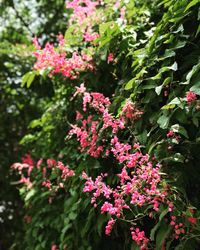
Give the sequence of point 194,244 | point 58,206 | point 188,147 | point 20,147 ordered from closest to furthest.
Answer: point 194,244
point 188,147
point 58,206
point 20,147

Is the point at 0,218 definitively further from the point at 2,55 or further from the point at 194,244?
the point at 194,244

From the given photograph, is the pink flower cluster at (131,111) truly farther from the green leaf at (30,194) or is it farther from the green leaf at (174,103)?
the green leaf at (30,194)

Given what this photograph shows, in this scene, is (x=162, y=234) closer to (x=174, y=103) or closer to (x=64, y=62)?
(x=174, y=103)

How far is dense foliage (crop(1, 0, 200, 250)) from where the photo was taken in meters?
1.73

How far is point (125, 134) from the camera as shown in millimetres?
2160

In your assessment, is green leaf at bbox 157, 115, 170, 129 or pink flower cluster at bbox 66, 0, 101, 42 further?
pink flower cluster at bbox 66, 0, 101, 42

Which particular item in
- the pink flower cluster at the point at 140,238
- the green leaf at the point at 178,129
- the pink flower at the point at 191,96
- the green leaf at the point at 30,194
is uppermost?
the green leaf at the point at 30,194

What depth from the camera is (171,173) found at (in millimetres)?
1823

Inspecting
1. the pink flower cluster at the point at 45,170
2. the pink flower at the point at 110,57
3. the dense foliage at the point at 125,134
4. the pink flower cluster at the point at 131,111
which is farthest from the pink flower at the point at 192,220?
the pink flower at the point at 110,57

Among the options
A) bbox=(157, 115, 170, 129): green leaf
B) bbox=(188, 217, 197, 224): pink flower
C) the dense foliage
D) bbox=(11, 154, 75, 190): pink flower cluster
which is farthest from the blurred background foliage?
bbox=(188, 217, 197, 224): pink flower

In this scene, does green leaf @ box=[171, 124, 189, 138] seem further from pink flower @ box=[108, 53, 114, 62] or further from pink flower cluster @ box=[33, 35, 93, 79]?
pink flower cluster @ box=[33, 35, 93, 79]

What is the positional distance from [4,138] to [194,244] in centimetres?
367

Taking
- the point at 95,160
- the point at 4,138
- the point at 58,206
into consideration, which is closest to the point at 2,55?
the point at 4,138

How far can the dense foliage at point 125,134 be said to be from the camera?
5.68 feet
